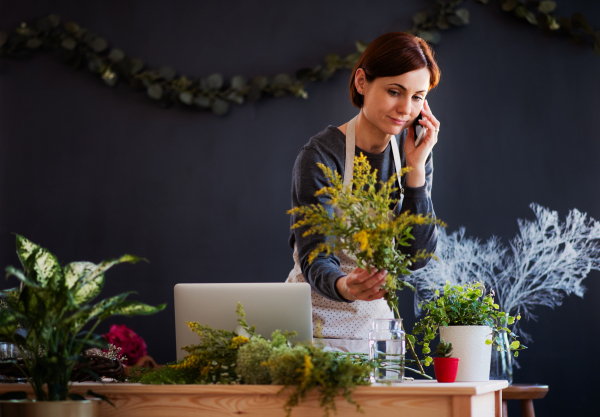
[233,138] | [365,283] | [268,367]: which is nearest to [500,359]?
[365,283]

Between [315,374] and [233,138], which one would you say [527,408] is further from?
[233,138]

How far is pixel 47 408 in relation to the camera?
3.43ft

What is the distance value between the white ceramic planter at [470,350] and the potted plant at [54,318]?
75cm

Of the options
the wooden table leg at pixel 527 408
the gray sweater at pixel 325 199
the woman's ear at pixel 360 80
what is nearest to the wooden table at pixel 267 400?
the gray sweater at pixel 325 199

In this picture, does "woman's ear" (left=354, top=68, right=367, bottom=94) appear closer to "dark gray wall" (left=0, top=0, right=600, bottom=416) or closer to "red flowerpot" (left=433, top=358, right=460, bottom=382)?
"red flowerpot" (left=433, top=358, right=460, bottom=382)

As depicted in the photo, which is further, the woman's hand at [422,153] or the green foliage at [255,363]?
the woman's hand at [422,153]

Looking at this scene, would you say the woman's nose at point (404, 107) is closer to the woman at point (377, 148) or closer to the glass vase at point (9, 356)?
the woman at point (377, 148)

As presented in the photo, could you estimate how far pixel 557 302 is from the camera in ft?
9.68

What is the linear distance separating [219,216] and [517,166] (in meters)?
1.57

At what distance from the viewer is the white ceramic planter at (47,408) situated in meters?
1.04

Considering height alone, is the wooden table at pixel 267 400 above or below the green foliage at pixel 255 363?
below

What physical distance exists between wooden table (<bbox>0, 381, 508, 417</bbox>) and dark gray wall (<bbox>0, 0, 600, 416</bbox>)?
1981 mm

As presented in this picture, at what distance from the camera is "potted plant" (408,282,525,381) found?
1.46m

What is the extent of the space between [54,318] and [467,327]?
94 centimetres
